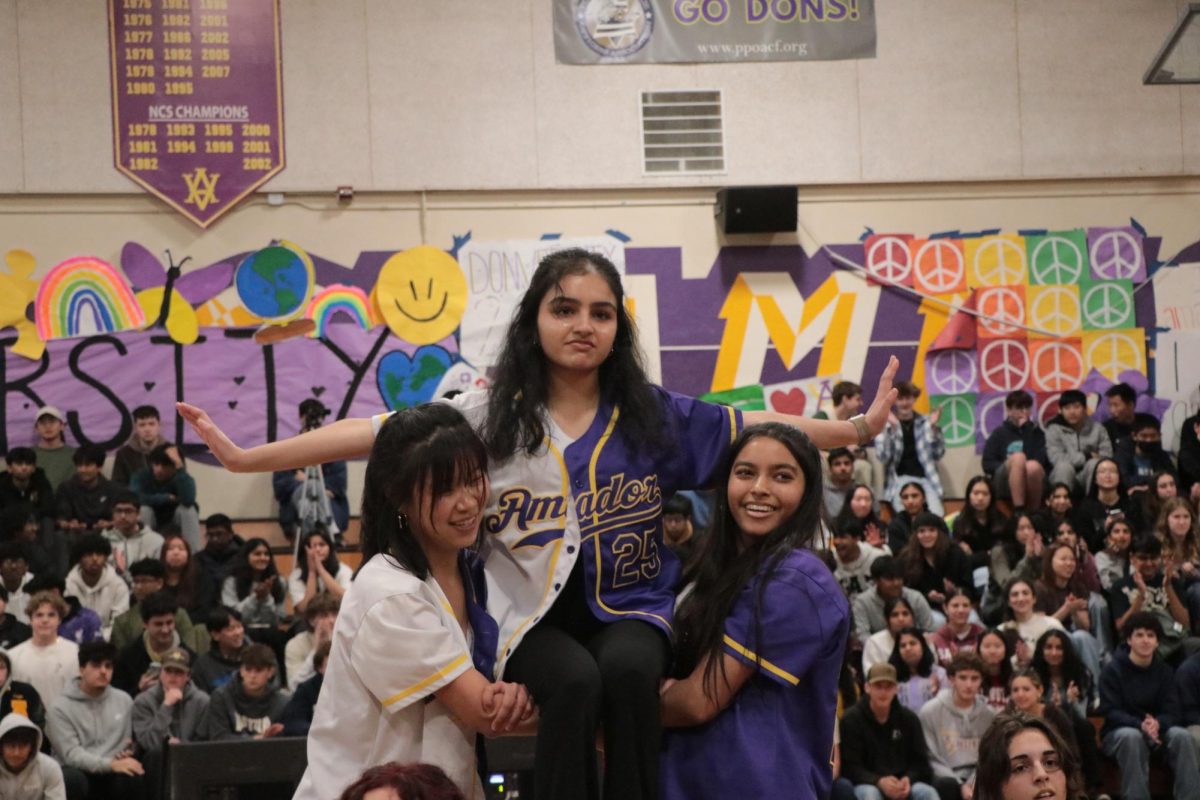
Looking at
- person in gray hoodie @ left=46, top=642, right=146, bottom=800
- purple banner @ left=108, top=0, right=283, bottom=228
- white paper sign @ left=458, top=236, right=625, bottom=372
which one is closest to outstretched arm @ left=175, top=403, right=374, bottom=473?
person in gray hoodie @ left=46, top=642, right=146, bottom=800

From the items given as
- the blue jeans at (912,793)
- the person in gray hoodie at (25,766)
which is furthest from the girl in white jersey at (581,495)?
the blue jeans at (912,793)

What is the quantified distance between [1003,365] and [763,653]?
11096 mm

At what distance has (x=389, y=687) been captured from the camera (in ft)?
9.99

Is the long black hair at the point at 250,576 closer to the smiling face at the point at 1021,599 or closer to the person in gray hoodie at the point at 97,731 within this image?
the person in gray hoodie at the point at 97,731

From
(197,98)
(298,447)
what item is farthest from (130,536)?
(298,447)

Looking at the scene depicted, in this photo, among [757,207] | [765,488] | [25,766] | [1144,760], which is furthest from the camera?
[757,207]

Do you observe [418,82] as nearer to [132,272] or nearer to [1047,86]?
[132,272]

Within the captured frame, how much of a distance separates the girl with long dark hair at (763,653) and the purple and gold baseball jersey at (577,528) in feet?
0.49

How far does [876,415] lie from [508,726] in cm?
131

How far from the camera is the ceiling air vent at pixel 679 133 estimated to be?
13.6m

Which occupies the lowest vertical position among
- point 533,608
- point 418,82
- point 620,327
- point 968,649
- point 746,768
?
point 968,649

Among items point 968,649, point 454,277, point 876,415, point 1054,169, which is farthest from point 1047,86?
point 876,415

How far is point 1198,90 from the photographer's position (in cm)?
1412

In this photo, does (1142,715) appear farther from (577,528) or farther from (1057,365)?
(577,528)
